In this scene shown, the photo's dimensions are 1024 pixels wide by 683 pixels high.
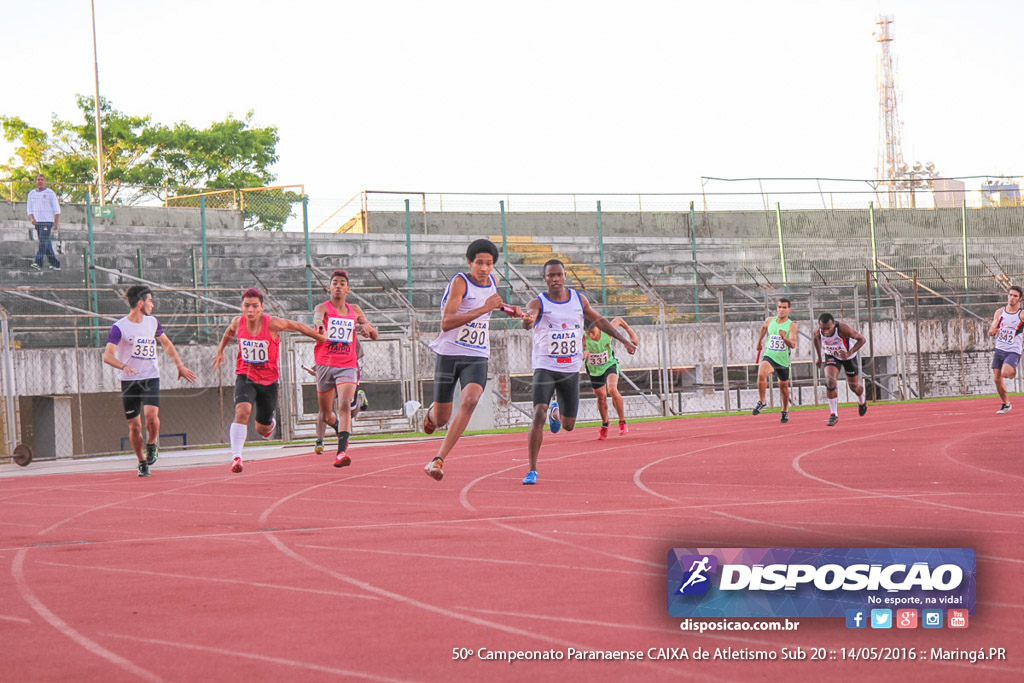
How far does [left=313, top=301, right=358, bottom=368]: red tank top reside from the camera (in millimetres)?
12727

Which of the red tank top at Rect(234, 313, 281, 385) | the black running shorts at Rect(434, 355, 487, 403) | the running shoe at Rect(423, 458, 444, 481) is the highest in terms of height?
the red tank top at Rect(234, 313, 281, 385)

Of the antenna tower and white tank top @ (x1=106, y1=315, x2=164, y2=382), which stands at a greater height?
the antenna tower

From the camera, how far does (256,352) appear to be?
11.7 m

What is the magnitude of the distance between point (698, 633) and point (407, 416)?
16652 mm

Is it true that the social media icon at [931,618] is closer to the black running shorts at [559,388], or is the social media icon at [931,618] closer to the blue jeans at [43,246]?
the black running shorts at [559,388]

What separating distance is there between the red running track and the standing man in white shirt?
14.2m

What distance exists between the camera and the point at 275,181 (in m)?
52.1

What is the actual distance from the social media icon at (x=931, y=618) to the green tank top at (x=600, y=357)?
12.4 m

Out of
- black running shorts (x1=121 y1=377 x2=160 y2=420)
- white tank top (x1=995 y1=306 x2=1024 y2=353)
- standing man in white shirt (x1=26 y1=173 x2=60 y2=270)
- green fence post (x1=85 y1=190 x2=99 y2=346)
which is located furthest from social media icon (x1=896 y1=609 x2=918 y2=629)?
standing man in white shirt (x1=26 y1=173 x2=60 y2=270)

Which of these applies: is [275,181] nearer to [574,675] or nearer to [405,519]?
[405,519]

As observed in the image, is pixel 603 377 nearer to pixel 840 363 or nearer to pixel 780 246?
pixel 840 363

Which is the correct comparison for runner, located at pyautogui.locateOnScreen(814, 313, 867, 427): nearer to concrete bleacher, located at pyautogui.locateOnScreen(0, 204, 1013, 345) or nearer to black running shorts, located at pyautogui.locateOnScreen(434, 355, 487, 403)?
black running shorts, located at pyautogui.locateOnScreen(434, 355, 487, 403)

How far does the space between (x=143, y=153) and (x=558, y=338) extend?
43.7 m

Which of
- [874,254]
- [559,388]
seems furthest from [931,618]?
[874,254]
